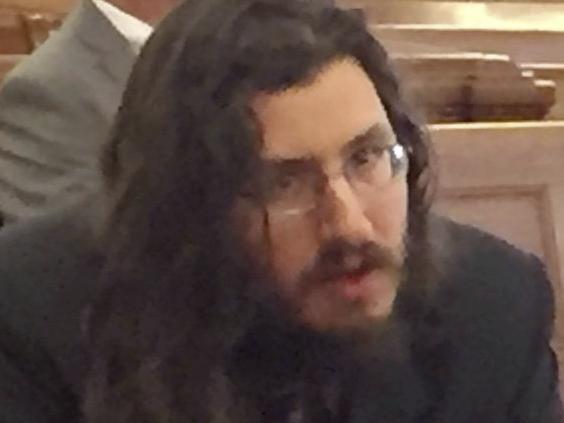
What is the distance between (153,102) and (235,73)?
69mm

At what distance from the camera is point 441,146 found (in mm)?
1585

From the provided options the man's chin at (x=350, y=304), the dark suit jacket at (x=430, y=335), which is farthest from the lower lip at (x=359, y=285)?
the dark suit jacket at (x=430, y=335)

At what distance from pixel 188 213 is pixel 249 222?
0.05 metres

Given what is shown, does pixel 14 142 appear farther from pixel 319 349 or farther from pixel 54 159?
pixel 319 349

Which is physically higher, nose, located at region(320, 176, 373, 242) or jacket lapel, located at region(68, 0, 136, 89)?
nose, located at region(320, 176, 373, 242)

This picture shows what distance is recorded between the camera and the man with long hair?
106 cm

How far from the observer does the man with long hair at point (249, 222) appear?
106 cm

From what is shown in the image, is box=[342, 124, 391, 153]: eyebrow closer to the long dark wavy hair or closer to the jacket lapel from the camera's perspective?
the long dark wavy hair

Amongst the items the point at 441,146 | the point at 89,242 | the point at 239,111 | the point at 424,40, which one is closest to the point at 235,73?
the point at 239,111

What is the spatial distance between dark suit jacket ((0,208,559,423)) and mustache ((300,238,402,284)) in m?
0.16

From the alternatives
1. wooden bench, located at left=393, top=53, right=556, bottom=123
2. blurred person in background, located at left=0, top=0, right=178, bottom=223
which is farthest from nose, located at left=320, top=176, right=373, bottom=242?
wooden bench, located at left=393, top=53, right=556, bottom=123

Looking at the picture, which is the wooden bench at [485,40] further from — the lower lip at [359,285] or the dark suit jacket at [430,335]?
the lower lip at [359,285]

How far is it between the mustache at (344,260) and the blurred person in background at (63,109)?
1.03ft

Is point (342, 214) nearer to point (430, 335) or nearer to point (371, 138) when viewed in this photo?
point (371, 138)
